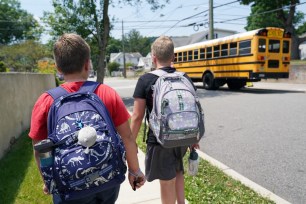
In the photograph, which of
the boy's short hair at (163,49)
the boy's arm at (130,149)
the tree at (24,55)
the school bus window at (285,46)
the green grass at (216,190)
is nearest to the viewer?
the boy's arm at (130,149)

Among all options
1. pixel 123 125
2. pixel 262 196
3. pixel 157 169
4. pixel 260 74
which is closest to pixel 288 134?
pixel 262 196

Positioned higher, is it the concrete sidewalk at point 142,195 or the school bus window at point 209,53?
the school bus window at point 209,53

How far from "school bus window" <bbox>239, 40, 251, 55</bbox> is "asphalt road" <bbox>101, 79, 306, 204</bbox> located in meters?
4.07

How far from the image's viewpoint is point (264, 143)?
5.56m

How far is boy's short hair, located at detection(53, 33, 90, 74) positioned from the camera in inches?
67.6

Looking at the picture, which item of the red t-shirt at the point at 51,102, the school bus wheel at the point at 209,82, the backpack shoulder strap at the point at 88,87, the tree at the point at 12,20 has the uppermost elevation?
the tree at the point at 12,20

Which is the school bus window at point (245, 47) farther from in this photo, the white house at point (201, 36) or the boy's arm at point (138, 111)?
the white house at point (201, 36)

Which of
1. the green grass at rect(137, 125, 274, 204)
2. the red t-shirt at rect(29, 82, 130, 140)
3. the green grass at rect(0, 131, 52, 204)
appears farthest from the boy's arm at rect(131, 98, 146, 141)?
the green grass at rect(0, 131, 52, 204)

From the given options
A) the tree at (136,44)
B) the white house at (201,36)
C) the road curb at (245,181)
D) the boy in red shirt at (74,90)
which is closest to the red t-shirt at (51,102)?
the boy in red shirt at (74,90)

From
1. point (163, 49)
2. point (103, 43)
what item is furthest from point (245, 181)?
point (103, 43)

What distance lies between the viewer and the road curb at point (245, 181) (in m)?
3.32

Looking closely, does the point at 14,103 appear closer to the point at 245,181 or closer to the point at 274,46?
the point at 245,181

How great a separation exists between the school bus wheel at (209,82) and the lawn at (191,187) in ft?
37.6

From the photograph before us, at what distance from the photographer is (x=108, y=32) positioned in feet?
44.2
